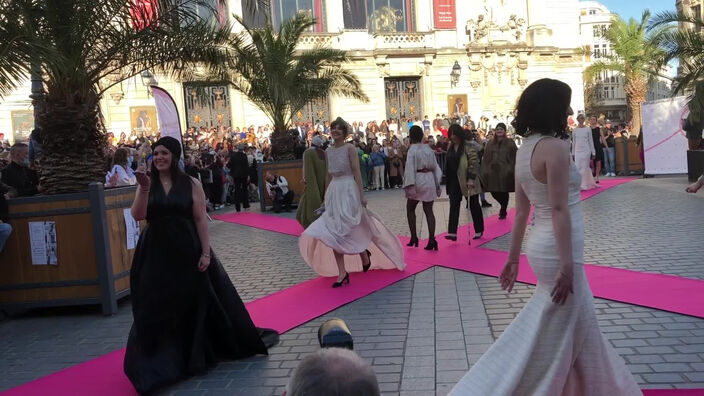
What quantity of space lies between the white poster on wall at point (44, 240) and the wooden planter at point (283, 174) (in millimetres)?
10439

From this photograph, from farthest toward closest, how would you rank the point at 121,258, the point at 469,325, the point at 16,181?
the point at 16,181, the point at 121,258, the point at 469,325

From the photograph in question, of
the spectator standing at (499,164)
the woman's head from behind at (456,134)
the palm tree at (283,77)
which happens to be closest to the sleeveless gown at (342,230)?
the woman's head from behind at (456,134)

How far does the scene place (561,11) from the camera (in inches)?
1539

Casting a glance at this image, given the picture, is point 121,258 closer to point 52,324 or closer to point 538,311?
point 52,324

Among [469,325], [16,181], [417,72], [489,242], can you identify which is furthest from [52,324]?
[417,72]

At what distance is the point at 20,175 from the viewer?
329 inches

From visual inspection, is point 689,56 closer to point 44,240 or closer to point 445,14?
point 44,240

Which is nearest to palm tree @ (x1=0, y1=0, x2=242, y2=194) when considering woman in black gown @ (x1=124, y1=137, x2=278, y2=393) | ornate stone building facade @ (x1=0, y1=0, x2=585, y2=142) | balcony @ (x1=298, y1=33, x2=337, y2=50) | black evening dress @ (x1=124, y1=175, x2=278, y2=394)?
woman in black gown @ (x1=124, y1=137, x2=278, y2=393)

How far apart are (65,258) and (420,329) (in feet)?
13.6

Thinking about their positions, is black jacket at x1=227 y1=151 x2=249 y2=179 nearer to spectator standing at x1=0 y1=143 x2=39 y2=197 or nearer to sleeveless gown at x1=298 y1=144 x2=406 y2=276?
spectator standing at x1=0 y1=143 x2=39 y2=197

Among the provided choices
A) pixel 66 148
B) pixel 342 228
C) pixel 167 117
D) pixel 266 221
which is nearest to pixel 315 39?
pixel 266 221

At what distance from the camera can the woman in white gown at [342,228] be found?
23.9 ft

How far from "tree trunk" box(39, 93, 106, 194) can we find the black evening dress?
129 inches

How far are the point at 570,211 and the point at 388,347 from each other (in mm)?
2281
